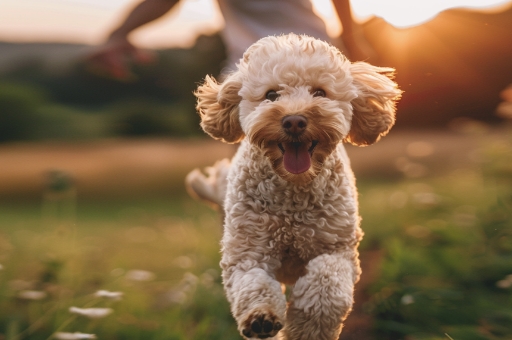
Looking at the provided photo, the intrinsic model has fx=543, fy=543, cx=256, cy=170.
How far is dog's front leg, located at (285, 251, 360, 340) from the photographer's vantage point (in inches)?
90.2

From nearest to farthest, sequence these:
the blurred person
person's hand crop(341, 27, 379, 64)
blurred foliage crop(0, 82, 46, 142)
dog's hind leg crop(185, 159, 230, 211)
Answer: person's hand crop(341, 27, 379, 64), the blurred person, dog's hind leg crop(185, 159, 230, 211), blurred foliage crop(0, 82, 46, 142)

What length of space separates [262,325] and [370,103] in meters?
1.15

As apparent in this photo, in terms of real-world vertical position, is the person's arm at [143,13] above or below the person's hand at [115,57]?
above

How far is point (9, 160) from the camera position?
8.14 metres

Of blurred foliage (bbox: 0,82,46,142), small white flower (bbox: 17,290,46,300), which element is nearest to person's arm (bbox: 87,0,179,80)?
small white flower (bbox: 17,290,46,300)

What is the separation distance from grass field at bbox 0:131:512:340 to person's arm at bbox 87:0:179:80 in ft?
2.88

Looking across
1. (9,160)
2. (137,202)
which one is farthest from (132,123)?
(9,160)

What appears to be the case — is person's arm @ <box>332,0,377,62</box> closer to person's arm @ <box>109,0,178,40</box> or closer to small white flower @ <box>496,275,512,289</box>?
person's arm @ <box>109,0,178,40</box>

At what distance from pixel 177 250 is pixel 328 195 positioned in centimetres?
302

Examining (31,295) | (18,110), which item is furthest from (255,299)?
(18,110)

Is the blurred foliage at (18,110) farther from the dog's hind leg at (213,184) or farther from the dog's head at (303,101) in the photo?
the dog's head at (303,101)

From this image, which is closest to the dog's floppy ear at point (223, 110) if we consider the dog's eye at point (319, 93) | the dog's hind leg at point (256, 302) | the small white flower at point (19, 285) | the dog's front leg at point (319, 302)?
the dog's eye at point (319, 93)

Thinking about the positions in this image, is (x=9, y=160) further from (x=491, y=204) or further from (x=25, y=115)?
(x=491, y=204)

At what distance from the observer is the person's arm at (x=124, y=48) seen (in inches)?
128
